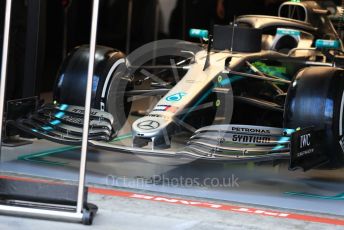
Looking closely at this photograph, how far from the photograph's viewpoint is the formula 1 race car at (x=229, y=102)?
5160 millimetres

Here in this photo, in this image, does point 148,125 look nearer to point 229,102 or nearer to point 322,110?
point 229,102

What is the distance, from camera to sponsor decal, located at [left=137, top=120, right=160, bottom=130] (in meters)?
5.24

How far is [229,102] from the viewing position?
19.6ft

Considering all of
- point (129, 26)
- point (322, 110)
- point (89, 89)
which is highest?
point (89, 89)

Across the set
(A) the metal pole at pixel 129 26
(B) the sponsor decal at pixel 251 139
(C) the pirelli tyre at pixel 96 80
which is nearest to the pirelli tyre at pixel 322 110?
(B) the sponsor decal at pixel 251 139

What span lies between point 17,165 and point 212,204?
5.43 ft

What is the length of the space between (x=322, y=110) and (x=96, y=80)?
1898 millimetres

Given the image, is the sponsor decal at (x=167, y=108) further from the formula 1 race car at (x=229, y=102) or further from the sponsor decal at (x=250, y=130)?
the sponsor decal at (x=250, y=130)

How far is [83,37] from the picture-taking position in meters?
11.4

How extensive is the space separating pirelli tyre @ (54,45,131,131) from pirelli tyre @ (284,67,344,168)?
1.49 m

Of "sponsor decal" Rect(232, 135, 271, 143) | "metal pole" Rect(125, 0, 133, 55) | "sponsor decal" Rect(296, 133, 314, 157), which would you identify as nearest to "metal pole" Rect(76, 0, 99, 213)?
"sponsor decal" Rect(232, 135, 271, 143)

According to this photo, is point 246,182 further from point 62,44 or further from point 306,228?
point 62,44

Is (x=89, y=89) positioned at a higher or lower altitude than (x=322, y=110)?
higher

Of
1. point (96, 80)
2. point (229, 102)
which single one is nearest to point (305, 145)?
point (229, 102)
